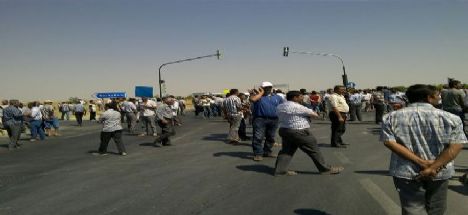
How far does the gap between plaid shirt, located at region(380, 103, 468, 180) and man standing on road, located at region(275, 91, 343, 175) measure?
3.73 meters

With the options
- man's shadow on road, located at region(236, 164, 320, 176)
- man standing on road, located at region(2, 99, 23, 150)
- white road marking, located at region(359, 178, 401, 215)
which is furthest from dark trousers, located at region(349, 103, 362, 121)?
man standing on road, located at region(2, 99, 23, 150)

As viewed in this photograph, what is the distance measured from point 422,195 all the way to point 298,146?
3951 mm

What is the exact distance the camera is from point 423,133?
3547 mm

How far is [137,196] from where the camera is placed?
21.7 feet

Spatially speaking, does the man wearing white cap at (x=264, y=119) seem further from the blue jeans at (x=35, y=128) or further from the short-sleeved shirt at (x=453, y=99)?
the blue jeans at (x=35, y=128)

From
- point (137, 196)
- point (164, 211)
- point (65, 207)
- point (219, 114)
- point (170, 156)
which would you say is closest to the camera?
Answer: point (164, 211)

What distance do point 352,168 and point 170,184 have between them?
3469 millimetres

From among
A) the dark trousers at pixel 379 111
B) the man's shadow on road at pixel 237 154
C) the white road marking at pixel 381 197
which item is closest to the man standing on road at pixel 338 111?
the man's shadow on road at pixel 237 154

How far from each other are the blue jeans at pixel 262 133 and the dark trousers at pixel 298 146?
205cm

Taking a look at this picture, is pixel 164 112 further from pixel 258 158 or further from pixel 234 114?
pixel 258 158

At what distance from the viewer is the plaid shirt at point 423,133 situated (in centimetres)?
349

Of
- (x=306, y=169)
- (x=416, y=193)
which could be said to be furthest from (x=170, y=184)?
(x=416, y=193)

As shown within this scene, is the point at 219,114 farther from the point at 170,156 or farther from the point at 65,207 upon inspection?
the point at 65,207

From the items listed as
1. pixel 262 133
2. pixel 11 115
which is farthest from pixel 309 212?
pixel 11 115
